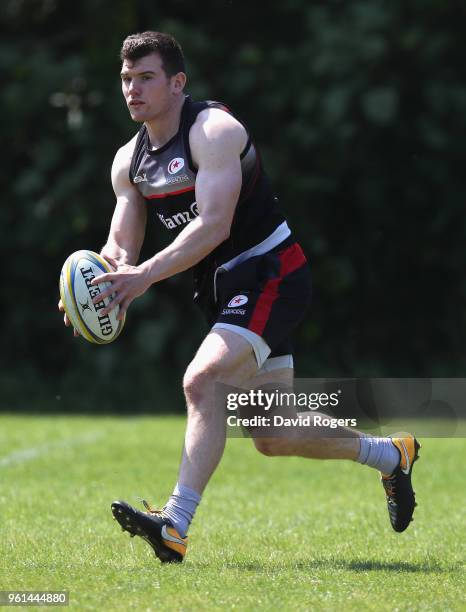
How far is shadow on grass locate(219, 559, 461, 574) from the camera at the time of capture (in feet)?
17.2

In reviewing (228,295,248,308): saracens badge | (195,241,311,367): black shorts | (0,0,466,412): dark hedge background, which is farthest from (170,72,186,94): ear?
(0,0,466,412): dark hedge background

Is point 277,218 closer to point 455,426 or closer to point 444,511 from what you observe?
point 444,511

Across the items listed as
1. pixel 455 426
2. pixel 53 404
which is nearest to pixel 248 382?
pixel 455 426

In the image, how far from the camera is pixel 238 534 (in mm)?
6352

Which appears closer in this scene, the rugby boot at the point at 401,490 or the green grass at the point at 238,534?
the green grass at the point at 238,534

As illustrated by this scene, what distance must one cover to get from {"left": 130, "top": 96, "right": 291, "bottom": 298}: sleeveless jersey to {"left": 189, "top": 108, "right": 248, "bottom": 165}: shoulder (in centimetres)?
6

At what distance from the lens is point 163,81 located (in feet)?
18.5

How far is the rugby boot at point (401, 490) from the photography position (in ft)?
20.0

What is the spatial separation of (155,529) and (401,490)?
155 cm

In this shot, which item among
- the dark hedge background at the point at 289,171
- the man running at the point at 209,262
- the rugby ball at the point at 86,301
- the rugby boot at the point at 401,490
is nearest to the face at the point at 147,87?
the man running at the point at 209,262

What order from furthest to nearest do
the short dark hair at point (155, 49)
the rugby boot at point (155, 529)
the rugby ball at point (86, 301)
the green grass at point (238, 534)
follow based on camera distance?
the short dark hair at point (155, 49) < the rugby ball at point (86, 301) < the rugby boot at point (155, 529) < the green grass at point (238, 534)

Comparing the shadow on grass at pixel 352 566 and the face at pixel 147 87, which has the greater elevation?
the face at pixel 147 87

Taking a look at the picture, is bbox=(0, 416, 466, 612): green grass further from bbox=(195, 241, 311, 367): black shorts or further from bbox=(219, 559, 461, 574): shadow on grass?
bbox=(195, 241, 311, 367): black shorts

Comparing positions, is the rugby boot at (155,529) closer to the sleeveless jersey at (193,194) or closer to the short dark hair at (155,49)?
the sleeveless jersey at (193,194)
